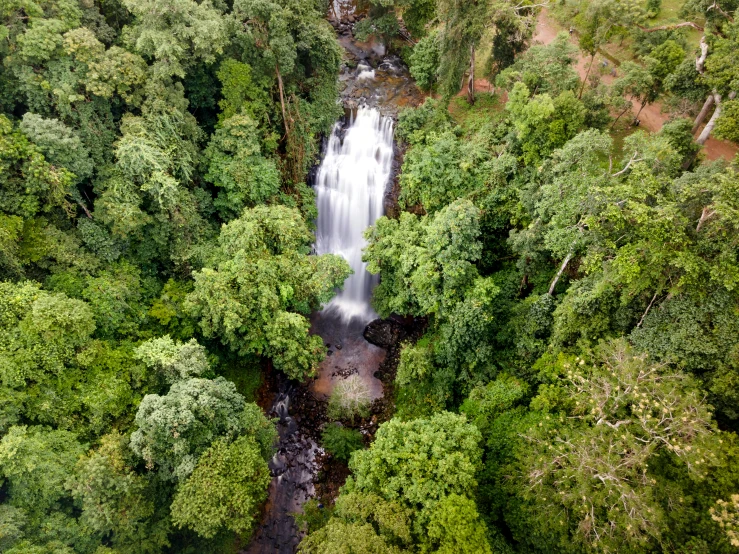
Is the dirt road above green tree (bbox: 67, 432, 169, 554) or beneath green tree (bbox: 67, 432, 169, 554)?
above

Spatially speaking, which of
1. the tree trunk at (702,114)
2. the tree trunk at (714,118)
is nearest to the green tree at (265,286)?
the tree trunk at (714,118)

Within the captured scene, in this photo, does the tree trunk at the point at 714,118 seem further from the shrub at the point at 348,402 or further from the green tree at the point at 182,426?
the green tree at the point at 182,426

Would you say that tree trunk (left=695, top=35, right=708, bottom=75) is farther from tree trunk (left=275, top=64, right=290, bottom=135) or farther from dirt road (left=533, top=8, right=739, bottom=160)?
tree trunk (left=275, top=64, right=290, bottom=135)

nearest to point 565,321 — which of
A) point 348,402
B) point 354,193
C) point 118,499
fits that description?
point 348,402

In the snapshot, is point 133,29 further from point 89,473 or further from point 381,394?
point 381,394

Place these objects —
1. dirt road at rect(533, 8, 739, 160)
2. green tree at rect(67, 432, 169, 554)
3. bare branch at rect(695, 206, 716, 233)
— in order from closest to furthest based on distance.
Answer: bare branch at rect(695, 206, 716, 233) → green tree at rect(67, 432, 169, 554) → dirt road at rect(533, 8, 739, 160)

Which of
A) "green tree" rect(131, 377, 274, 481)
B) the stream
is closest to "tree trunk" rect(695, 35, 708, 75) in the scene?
the stream

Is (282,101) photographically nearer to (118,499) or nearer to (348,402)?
(348,402)
